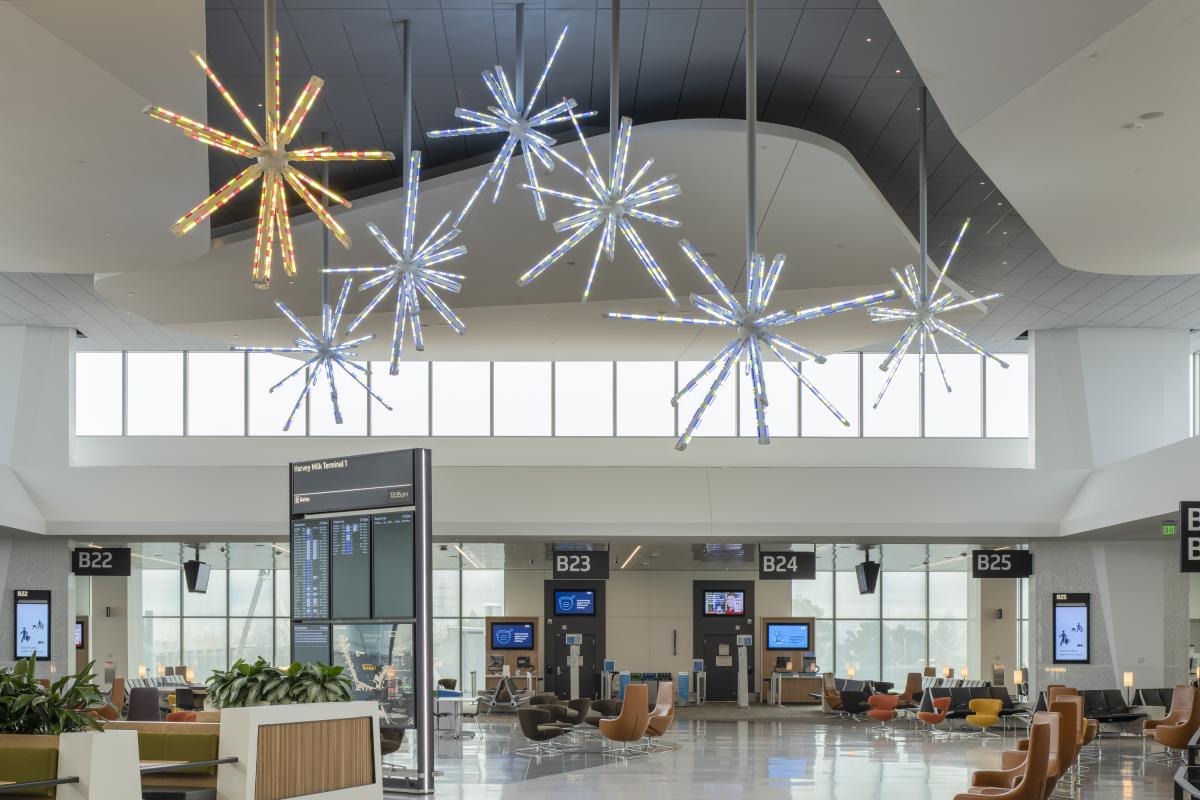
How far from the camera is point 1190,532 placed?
15469 mm

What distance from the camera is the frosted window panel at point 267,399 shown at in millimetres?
26828

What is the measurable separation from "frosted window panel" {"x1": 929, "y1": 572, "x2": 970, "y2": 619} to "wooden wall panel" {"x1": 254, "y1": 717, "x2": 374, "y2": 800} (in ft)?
87.4

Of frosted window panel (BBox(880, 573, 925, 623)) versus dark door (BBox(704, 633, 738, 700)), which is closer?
dark door (BBox(704, 633, 738, 700))

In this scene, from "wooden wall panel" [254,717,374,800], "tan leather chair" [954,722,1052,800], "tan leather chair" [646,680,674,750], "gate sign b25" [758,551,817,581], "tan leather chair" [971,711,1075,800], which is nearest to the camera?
"wooden wall panel" [254,717,374,800]

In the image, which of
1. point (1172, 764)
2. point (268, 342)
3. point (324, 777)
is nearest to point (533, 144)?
point (324, 777)

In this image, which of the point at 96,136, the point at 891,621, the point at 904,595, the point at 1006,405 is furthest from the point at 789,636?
the point at 96,136

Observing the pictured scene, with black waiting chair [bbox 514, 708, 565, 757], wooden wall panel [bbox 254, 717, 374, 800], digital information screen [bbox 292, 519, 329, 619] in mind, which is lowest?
black waiting chair [bbox 514, 708, 565, 757]

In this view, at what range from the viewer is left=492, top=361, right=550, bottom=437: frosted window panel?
2694cm

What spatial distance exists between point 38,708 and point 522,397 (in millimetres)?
19728

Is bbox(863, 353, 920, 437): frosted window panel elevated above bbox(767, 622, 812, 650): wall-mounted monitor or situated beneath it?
elevated above

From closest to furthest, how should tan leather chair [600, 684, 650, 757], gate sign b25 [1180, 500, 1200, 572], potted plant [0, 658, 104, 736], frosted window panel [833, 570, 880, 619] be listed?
1. potted plant [0, 658, 104, 736]
2. gate sign b25 [1180, 500, 1200, 572]
3. tan leather chair [600, 684, 650, 757]
4. frosted window panel [833, 570, 880, 619]

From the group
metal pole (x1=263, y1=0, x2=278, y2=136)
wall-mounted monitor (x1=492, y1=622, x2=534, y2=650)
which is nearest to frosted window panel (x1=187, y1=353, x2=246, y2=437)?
wall-mounted monitor (x1=492, y1=622, x2=534, y2=650)

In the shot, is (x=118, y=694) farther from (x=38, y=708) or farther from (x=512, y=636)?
(x=38, y=708)

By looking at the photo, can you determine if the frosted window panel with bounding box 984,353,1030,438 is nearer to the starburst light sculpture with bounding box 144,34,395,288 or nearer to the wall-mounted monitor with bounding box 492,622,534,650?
the wall-mounted monitor with bounding box 492,622,534,650
